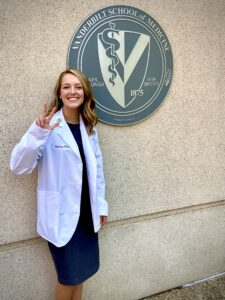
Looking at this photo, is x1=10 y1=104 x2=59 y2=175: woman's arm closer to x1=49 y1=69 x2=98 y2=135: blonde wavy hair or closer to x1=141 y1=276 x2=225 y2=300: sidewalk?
x1=49 y1=69 x2=98 y2=135: blonde wavy hair

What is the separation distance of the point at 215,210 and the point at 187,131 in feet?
3.07

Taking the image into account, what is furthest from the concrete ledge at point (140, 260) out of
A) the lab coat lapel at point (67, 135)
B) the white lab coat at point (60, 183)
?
the lab coat lapel at point (67, 135)

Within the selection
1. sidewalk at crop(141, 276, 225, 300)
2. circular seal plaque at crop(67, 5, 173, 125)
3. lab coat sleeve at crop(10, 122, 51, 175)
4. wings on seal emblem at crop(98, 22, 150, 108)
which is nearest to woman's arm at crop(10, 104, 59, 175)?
lab coat sleeve at crop(10, 122, 51, 175)

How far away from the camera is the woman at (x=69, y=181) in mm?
2197

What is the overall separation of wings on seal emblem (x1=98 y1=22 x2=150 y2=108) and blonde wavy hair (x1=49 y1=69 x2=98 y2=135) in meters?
0.33

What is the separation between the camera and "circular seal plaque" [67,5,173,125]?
2.51 metres

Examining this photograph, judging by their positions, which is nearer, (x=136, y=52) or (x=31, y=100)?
(x=31, y=100)

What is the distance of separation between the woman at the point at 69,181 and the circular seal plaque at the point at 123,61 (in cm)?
28

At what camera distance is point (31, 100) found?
2.40m

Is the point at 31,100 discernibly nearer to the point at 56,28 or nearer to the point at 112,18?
the point at 56,28

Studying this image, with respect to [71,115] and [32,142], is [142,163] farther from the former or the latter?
[32,142]

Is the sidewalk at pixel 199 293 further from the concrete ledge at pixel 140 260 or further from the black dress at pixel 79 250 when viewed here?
the black dress at pixel 79 250

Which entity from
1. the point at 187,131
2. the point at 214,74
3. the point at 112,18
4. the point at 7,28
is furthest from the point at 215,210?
the point at 7,28

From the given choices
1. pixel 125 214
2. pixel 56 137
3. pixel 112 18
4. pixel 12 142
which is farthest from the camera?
pixel 125 214
